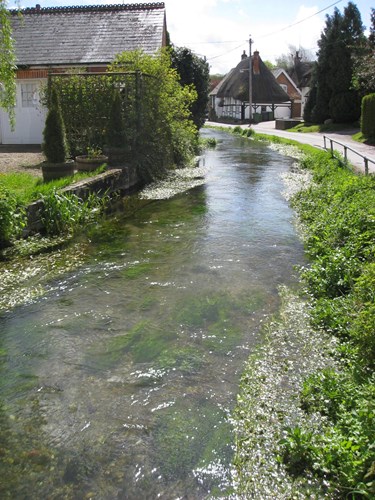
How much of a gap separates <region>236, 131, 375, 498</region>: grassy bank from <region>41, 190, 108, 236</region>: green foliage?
4.61 m

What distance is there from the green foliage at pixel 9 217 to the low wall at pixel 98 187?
0.39m

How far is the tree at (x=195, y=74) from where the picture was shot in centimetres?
2488

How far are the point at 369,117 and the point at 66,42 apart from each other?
15669 millimetres

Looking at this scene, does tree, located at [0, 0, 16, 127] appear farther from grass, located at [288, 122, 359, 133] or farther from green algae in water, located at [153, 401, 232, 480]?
grass, located at [288, 122, 359, 133]

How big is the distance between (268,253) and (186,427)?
4.78 meters

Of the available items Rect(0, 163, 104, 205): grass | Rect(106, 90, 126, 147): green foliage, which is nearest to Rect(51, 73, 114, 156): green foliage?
Rect(106, 90, 126, 147): green foliage

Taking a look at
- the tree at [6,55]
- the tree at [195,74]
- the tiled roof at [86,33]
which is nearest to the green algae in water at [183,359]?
the tree at [6,55]

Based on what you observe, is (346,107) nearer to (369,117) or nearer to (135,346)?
(369,117)

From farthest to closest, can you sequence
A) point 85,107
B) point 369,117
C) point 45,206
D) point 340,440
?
point 369,117, point 85,107, point 45,206, point 340,440

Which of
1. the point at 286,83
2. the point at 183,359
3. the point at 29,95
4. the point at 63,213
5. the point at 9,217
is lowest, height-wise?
the point at 183,359

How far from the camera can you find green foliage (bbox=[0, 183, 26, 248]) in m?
7.45

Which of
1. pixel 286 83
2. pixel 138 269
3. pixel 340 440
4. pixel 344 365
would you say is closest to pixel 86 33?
pixel 138 269

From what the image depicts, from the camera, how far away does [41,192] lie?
9.02 meters

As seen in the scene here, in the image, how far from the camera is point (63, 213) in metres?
9.00
